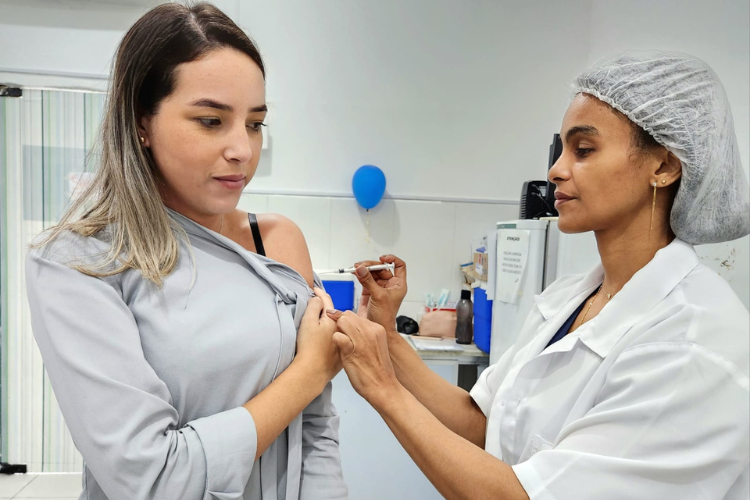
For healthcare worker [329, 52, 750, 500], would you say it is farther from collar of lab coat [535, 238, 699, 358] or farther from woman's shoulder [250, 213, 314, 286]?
woman's shoulder [250, 213, 314, 286]

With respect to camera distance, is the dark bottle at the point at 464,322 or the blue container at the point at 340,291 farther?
the blue container at the point at 340,291

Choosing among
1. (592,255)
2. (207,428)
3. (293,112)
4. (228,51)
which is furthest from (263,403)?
(293,112)

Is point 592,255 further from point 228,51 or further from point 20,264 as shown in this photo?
point 20,264

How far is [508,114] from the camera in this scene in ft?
11.5

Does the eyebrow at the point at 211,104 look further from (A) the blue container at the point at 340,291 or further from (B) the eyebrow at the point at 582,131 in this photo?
(A) the blue container at the point at 340,291

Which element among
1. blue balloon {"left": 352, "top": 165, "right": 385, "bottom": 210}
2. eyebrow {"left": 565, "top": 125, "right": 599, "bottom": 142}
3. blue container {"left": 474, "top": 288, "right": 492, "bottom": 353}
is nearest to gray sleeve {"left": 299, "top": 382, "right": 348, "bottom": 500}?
eyebrow {"left": 565, "top": 125, "right": 599, "bottom": 142}

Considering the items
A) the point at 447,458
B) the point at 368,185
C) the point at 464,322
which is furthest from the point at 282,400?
the point at 368,185

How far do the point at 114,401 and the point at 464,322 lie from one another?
2397 mm

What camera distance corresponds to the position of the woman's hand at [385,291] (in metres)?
1.62

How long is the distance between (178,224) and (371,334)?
50 cm

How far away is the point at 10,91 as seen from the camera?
3.02m

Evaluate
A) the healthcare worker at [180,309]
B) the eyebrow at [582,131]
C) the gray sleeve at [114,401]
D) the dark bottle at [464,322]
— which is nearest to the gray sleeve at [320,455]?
the healthcare worker at [180,309]

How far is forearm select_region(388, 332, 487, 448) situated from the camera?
5.16 feet

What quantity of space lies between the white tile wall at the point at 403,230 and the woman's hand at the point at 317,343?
2.23 meters
